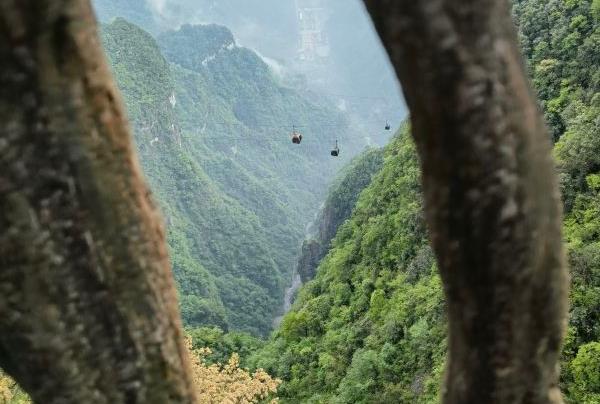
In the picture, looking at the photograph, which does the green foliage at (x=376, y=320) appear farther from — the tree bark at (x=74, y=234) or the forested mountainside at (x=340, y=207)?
the forested mountainside at (x=340, y=207)

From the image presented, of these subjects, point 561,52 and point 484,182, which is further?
point 561,52

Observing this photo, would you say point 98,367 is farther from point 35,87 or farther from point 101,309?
point 35,87

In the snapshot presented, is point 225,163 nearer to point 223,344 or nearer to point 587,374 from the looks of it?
point 223,344

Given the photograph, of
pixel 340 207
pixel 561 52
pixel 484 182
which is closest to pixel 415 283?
pixel 561 52

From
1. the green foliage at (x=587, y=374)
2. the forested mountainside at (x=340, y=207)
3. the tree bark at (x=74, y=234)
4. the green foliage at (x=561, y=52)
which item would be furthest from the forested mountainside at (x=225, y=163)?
the tree bark at (x=74, y=234)

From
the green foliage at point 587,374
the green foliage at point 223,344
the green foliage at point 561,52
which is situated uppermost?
the green foliage at point 561,52

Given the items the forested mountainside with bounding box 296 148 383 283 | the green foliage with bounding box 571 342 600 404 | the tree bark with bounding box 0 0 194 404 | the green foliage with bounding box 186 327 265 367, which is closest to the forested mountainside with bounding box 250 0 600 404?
the green foliage with bounding box 571 342 600 404

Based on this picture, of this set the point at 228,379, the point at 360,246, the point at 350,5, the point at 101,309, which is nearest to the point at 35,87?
the point at 101,309
